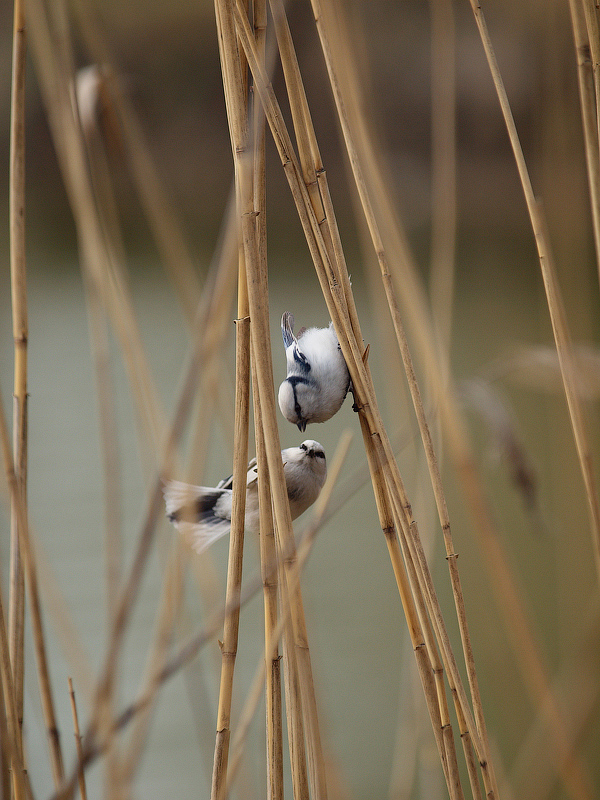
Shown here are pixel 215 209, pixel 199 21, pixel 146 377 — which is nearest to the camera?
pixel 146 377

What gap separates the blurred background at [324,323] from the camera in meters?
1.66

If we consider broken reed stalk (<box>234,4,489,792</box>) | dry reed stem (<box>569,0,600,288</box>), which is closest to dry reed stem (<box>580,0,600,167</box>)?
dry reed stem (<box>569,0,600,288</box>)

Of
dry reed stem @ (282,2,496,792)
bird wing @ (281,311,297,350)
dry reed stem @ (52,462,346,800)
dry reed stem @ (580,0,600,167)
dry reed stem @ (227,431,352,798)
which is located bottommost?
dry reed stem @ (52,462,346,800)

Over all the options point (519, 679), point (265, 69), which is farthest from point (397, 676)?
point (265, 69)

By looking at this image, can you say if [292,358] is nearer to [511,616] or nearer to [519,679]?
[511,616]

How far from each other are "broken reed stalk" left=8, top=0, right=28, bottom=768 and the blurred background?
685 mm

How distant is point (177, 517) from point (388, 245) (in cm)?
30

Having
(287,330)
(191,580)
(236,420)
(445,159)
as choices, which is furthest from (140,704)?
(191,580)

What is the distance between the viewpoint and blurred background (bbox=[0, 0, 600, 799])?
166cm

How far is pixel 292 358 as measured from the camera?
0.74 metres

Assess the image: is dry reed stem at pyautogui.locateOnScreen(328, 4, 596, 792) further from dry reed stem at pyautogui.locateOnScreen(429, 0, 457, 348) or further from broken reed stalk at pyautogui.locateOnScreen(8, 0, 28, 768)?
broken reed stalk at pyautogui.locateOnScreen(8, 0, 28, 768)

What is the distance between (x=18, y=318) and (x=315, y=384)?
0.27 metres

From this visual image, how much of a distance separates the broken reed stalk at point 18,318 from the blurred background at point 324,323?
685 mm

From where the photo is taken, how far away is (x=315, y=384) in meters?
0.66
